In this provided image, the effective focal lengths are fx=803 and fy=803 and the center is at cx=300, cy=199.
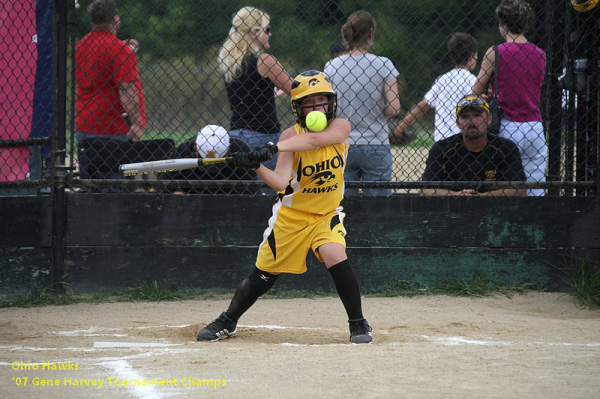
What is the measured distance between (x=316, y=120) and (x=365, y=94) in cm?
170

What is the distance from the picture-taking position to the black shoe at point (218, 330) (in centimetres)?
482

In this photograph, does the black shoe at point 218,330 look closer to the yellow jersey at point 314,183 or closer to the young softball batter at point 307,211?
the young softball batter at point 307,211

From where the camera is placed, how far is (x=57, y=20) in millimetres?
6047

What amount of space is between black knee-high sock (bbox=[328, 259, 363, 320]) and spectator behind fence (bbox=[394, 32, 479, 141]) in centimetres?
230

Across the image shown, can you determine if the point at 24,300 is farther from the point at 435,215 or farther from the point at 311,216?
the point at 435,215

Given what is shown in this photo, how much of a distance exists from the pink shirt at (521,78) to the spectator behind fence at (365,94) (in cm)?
85

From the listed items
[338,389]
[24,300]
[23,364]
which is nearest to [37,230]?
[24,300]

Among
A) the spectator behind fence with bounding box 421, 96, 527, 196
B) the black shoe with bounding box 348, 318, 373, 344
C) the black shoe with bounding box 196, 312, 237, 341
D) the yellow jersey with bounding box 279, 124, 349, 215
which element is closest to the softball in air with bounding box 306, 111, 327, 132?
the yellow jersey with bounding box 279, 124, 349, 215

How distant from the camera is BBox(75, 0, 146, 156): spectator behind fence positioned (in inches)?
247

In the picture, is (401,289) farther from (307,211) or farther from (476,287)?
(307,211)

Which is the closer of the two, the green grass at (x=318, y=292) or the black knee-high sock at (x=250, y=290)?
the black knee-high sock at (x=250, y=290)

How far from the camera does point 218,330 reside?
4.86 metres

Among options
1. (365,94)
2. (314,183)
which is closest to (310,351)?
(314,183)

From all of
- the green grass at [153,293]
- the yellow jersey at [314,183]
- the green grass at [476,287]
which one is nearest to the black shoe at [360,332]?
the yellow jersey at [314,183]
